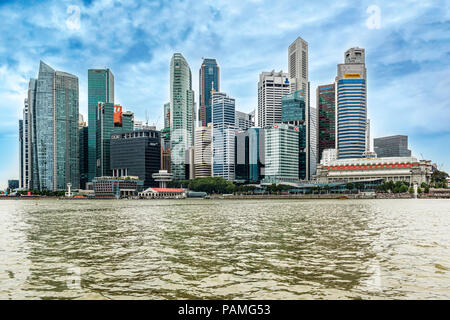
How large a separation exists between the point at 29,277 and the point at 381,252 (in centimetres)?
2356

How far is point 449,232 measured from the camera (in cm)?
4012

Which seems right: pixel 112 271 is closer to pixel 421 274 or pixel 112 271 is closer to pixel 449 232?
pixel 421 274

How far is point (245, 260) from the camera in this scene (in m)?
24.7

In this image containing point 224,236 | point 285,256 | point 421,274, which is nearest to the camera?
point 421,274

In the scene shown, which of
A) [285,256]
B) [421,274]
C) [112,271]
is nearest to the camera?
[421,274]

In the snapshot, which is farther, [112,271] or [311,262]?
[311,262]
